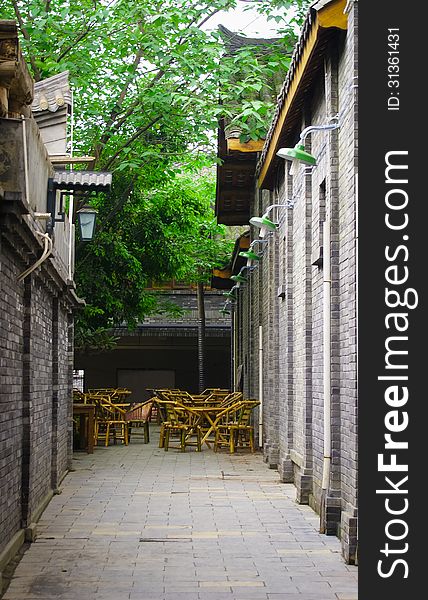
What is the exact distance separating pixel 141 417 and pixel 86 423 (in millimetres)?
4935

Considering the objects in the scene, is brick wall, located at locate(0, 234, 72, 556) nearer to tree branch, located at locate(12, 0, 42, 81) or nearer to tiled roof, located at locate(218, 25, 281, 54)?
tree branch, located at locate(12, 0, 42, 81)

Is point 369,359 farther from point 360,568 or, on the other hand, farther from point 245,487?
point 245,487

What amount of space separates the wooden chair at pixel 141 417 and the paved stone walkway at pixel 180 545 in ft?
18.2

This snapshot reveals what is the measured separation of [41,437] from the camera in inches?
408

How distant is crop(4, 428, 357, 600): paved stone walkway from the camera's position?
6809mm

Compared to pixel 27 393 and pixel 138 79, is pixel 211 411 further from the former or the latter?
pixel 27 393

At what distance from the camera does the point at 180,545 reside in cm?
839

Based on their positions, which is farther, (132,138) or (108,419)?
(108,419)

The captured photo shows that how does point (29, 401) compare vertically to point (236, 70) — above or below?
below

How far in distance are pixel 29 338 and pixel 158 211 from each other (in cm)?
1226

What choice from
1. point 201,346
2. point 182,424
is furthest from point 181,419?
point 201,346

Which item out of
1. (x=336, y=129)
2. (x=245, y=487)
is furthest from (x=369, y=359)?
(x=245, y=487)

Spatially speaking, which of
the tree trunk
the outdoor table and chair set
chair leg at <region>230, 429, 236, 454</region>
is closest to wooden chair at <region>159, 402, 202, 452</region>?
the outdoor table and chair set

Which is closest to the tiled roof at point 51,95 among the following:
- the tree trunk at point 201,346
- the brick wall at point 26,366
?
→ the brick wall at point 26,366
